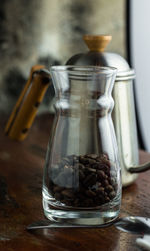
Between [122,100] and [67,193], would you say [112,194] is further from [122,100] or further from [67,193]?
[122,100]

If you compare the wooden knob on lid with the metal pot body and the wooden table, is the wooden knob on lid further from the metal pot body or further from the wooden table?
the wooden table

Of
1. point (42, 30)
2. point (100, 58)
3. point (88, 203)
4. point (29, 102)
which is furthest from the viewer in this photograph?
point (42, 30)

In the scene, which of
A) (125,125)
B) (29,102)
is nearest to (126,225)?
(125,125)

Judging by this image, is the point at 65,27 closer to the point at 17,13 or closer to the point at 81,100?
the point at 17,13

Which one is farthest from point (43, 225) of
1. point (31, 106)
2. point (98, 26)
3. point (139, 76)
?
point (139, 76)

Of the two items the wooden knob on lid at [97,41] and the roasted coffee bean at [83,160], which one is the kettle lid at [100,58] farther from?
the roasted coffee bean at [83,160]

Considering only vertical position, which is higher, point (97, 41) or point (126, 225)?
point (97, 41)
